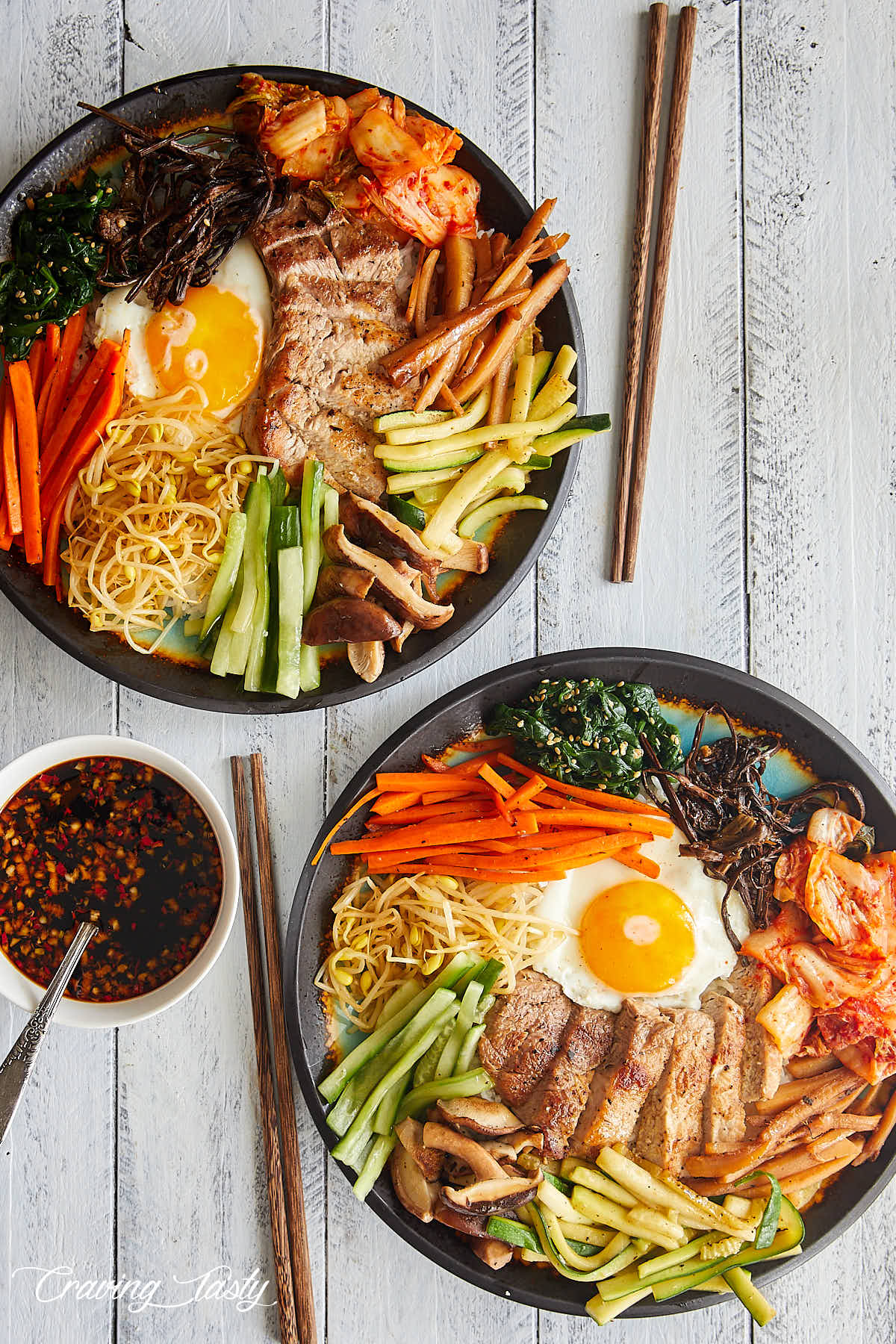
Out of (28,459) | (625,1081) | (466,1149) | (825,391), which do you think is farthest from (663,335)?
(466,1149)

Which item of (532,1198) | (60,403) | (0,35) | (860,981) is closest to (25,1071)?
(532,1198)

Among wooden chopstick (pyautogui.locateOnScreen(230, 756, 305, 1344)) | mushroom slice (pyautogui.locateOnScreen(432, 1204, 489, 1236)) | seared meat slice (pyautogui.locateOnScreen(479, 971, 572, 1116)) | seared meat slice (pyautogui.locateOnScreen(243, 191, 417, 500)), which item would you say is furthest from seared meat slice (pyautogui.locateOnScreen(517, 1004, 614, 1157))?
seared meat slice (pyautogui.locateOnScreen(243, 191, 417, 500))

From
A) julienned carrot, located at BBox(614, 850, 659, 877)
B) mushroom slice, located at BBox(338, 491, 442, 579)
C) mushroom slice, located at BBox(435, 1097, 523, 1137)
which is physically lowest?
mushroom slice, located at BBox(435, 1097, 523, 1137)

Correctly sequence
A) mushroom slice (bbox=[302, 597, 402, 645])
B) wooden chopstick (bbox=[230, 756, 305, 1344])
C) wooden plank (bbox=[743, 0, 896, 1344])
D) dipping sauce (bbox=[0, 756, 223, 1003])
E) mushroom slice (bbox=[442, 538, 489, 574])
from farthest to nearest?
1. wooden plank (bbox=[743, 0, 896, 1344])
2. wooden chopstick (bbox=[230, 756, 305, 1344])
3. mushroom slice (bbox=[442, 538, 489, 574])
4. dipping sauce (bbox=[0, 756, 223, 1003])
5. mushroom slice (bbox=[302, 597, 402, 645])

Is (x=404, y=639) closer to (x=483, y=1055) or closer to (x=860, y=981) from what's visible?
(x=483, y=1055)

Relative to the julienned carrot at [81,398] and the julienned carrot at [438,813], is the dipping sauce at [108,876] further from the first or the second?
the julienned carrot at [81,398]

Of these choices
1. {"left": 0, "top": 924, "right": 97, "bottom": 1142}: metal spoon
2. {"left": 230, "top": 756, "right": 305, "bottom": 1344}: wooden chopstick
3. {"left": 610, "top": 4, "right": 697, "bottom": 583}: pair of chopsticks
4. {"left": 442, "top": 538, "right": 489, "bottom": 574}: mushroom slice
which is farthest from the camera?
{"left": 610, "top": 4, "right": 697, "bottom": 583}: pair of chopsticks

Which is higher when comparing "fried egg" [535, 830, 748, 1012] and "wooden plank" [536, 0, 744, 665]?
"wooden plank" [536, 0, 744, 665]

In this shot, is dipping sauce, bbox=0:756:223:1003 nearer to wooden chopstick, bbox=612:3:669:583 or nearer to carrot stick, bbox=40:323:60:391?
carrot stick, bbox=40:323:60:391
